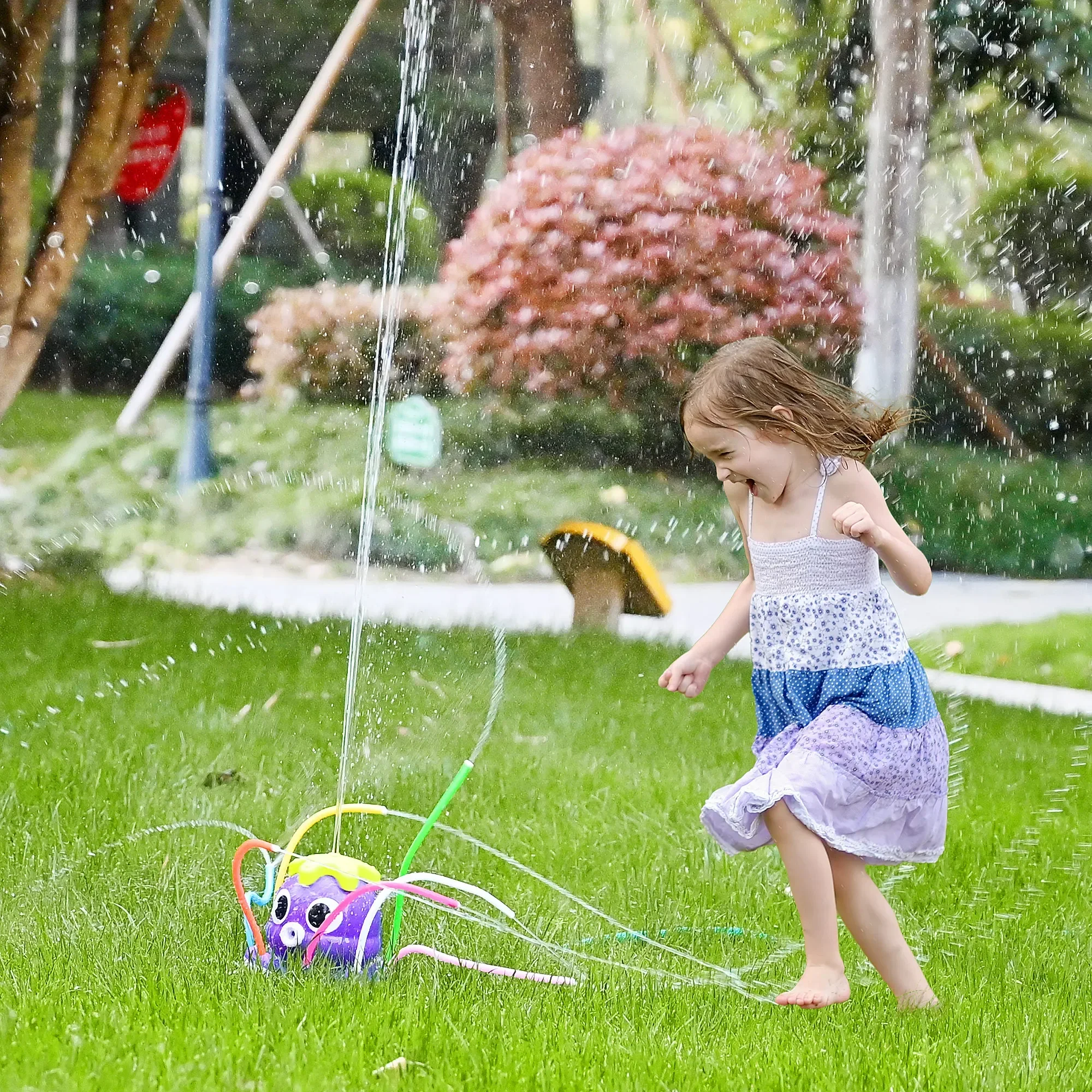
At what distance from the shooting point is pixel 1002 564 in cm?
489

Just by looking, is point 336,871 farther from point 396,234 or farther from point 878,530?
point 396,234

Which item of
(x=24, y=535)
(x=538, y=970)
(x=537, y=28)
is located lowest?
(x=538, y=970)

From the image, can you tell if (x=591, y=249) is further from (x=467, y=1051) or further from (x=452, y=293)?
(x=467, y=1051)

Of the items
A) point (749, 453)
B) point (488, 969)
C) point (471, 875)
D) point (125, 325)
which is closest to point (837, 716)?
point (749, 453)

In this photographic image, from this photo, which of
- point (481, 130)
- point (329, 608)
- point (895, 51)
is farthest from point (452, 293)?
point (895, 51)

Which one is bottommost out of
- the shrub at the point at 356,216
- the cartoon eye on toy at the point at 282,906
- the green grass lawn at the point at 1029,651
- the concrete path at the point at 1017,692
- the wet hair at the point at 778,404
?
the cartoon eye on toy at the point at 282,906

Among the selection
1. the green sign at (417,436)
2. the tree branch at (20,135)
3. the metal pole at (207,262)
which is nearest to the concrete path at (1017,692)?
the green sign at (417,436)

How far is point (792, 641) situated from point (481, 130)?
3.20 meters

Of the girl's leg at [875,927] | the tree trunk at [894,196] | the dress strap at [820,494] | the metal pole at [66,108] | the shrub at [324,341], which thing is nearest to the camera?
the girl's leg at [875,927]

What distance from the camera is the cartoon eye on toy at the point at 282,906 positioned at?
6.54ft

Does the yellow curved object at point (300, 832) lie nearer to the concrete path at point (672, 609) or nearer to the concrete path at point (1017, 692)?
the concrete path at point (672, 609)

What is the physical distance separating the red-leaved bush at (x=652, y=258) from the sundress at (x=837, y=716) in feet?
7.95

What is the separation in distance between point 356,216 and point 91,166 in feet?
3.35

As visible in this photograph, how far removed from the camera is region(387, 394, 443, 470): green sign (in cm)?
504
